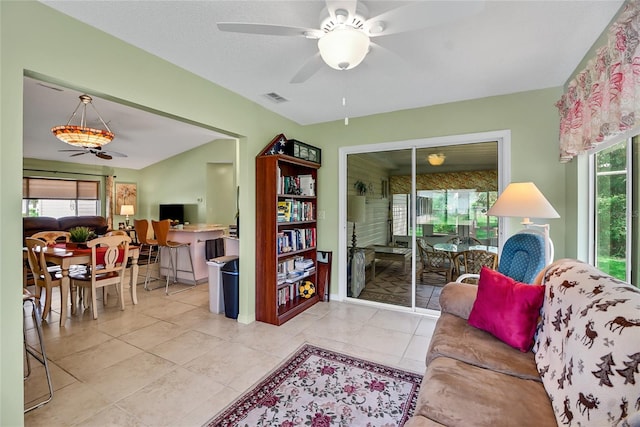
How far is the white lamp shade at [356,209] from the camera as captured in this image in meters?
4.02

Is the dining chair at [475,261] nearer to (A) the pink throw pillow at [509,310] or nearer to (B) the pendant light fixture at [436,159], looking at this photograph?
(B) the pendant light fixture at [436,159]

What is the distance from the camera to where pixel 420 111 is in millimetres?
3453

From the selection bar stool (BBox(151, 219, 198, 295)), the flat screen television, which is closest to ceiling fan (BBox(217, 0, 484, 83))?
bar stool (BBox(151, 219, 198, 295))

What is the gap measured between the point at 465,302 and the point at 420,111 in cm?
235

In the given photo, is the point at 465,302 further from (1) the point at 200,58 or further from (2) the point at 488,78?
(1) the point at 200,58

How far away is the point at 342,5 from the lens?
1.46 metres

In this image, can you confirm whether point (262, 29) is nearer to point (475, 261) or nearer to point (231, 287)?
point (231, 287)

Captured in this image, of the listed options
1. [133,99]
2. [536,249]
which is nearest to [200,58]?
[133,99]

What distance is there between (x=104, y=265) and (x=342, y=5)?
13.2 feet

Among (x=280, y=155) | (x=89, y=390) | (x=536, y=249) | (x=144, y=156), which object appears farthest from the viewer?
(x=144, y=156)

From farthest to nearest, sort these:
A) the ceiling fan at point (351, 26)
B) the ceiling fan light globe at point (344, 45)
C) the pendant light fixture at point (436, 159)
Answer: the pendant light fixture at point (436, 159) < the ceiling fan light globe at point (344, 45) < the ceiling fan at point (351, 26)

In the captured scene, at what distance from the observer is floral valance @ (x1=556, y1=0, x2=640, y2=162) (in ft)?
4.55

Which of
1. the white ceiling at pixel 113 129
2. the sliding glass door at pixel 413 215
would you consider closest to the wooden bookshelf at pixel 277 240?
the sliding glass door at pixel 413 215

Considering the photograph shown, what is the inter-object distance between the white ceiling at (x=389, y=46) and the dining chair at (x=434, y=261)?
5.84ft
